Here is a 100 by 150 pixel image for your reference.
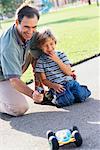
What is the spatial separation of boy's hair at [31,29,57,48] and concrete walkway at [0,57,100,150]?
674mm

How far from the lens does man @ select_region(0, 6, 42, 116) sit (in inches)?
169

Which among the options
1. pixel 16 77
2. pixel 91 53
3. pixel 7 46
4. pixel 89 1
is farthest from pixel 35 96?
pixel 89 1

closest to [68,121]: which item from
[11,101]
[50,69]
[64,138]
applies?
[64,138]

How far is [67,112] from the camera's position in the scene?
4.41 metres

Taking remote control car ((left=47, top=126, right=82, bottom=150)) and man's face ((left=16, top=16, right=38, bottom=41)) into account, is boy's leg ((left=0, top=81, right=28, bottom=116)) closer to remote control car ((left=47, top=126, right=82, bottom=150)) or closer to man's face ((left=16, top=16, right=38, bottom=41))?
man's face ((left=16, top=16, right=38, bottom=41))

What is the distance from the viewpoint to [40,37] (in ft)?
15.5

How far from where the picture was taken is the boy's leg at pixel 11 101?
4539 mm

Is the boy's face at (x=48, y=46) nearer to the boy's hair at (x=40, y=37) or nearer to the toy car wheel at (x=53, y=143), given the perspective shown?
the boy's hair at (x=40, y=37)

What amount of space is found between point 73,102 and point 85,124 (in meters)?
0.81

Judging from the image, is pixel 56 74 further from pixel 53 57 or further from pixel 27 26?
pixel 27 26

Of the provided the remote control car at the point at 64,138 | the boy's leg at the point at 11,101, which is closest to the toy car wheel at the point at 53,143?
the remote control car at the point at 64,138

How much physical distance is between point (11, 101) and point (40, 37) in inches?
29.2

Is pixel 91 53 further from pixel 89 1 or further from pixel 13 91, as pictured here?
pixel 89 1

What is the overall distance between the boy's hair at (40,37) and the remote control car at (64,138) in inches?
57.6
